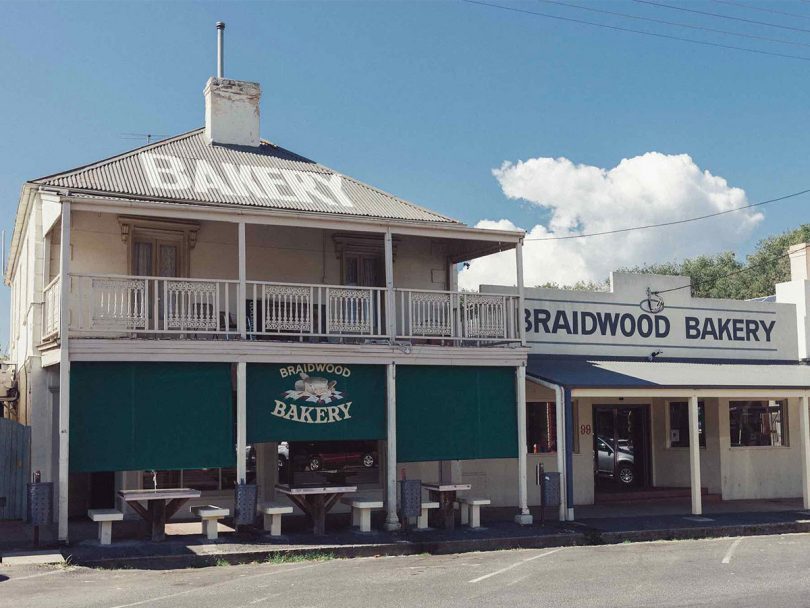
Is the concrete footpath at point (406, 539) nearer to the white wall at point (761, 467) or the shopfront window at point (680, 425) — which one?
the white wall at point (761, 467)

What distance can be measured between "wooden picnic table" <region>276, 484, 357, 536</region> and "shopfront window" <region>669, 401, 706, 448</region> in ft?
33.2

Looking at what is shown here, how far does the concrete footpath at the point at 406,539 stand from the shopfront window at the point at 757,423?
11.7 ft

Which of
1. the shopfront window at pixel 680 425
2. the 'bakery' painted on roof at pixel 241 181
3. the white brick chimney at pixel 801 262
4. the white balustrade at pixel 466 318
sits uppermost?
the 'bakery' painted on roof at pixel 241 181

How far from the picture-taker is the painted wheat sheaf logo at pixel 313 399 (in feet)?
51.9

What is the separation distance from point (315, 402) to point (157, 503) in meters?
3.13

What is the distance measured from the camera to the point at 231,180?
17.9 metres

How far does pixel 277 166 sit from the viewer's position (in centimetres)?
1962

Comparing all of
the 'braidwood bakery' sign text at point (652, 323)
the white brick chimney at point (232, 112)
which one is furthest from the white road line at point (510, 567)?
the white brick chimney at point (232, 112)

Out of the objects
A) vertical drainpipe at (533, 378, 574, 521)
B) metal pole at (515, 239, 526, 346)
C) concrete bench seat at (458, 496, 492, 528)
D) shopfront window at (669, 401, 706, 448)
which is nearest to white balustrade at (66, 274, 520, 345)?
metal pole at (515, 239, 526, 346)

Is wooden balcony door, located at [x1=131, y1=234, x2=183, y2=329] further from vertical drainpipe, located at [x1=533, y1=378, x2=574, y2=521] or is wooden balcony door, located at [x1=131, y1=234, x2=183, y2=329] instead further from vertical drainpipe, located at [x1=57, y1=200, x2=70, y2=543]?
vertical drainpipe, located at [x1=533, y1=378, x2=574, y2=521]

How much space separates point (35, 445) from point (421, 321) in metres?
7.53

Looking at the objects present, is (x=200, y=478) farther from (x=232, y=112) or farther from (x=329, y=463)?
(x=232, y=112)

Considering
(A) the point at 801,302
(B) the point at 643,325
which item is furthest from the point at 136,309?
(A) the point at 801,302

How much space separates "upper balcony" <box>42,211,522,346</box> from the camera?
15.7 metres
